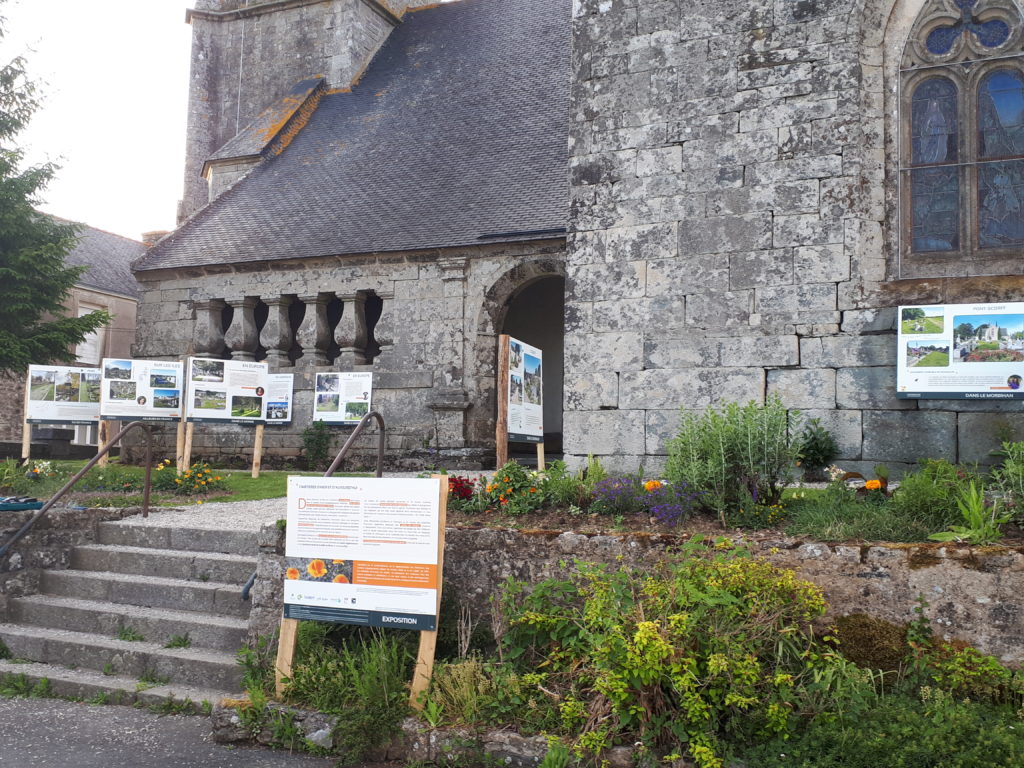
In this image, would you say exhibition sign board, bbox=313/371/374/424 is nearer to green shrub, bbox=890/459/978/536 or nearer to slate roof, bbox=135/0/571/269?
slate roof, bbox=135/0/571/269

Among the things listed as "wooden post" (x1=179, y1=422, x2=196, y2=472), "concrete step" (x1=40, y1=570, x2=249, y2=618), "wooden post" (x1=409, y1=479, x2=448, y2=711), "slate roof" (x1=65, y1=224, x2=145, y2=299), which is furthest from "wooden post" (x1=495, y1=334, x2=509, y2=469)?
"slate roof" (x1=65, y1=224, x2=145, y2=299)

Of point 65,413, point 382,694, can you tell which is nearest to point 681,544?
point 382,694

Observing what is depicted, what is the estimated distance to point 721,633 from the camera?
13.1ft

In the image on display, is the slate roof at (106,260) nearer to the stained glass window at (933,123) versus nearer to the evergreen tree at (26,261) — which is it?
the evergreen tree at (26,261)

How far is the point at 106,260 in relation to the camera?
2727cm

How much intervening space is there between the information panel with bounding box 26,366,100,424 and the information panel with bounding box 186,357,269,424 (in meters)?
1.90

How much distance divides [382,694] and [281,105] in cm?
1672

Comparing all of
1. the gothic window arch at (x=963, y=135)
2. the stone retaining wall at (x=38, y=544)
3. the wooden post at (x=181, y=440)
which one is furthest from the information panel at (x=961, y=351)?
the wooden post at (x=181, y=440)

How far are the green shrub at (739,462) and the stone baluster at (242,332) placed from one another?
11.4m

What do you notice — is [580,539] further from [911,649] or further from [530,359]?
[530,359]

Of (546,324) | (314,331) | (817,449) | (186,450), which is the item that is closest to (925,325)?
(817,449)

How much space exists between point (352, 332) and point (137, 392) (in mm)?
3749

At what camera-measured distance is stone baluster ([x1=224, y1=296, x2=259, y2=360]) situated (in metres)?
15.5

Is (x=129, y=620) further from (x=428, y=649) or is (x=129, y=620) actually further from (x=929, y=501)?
(x=929, y=501)
